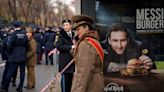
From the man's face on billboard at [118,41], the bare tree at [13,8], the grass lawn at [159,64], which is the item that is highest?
the man's face on billboard at [118,41]

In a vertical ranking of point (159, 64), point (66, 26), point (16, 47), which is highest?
point (66, 26)

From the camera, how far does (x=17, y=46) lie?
37.4ft

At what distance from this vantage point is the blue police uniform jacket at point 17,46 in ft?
37.0

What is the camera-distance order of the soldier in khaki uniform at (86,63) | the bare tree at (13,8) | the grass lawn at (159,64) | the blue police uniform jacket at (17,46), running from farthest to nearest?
the bare tree at (13,8)
the blue police uniform jacket at (17,46)
the grass lawn at (159,64)
the soldier in khaki uniform at (86,63)

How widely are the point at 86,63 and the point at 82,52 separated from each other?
0.15 m

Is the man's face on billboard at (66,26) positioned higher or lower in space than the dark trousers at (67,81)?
higher

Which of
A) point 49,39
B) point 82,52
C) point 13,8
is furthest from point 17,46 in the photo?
point 13,8

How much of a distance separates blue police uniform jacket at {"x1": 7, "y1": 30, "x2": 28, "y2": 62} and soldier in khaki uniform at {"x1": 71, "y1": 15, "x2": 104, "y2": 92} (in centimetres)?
572

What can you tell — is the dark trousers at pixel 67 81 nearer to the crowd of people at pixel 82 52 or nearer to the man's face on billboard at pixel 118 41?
the crowd of people at pixel 82 52

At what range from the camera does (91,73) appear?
5.43m

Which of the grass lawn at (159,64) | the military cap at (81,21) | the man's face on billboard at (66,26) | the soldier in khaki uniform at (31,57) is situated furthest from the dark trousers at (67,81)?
the soldier in khaki uniform at (31,57)

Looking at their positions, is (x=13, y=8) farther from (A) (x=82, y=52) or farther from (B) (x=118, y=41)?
(A) (x=82, y=52)

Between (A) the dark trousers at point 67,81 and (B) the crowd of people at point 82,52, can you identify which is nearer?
(B) the crowd of people at point 82,52

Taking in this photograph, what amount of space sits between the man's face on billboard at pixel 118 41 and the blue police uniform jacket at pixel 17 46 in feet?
14.0
